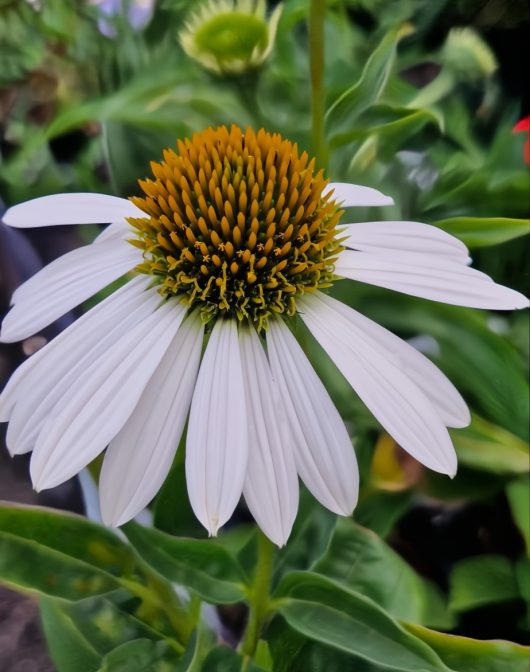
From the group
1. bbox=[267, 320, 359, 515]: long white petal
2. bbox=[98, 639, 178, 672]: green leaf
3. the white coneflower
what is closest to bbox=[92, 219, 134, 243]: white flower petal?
the white coneflower

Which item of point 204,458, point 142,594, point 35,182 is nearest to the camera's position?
point 204,458

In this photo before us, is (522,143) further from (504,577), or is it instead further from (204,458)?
(204,458)

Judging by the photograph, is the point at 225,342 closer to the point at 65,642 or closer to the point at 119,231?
the point at 119,231

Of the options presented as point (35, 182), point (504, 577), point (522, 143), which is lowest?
point (504, 577)

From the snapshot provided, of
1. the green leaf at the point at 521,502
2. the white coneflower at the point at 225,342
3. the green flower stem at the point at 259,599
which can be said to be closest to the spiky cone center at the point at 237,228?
the white coneflower at the point at 225,342

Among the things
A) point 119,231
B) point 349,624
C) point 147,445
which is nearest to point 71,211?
point 119,231

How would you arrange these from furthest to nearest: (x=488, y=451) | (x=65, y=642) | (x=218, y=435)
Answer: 1. (x=488, y=451)
2. (x=65, y=642)
3. (x=218, y=435)

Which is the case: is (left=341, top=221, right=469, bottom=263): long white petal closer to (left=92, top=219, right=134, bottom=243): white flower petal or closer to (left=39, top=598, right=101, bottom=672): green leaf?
(left=92, top=219, right=134, bottom=243): white flower petal

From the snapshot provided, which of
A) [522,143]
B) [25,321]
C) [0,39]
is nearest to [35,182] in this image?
[0,39]
